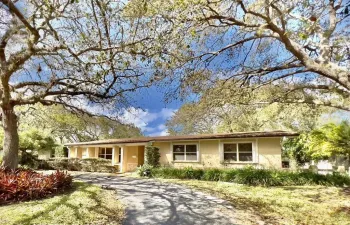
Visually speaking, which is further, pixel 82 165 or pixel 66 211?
pixel 82 165

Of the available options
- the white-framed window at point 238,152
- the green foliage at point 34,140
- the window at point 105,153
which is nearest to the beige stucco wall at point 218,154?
the white-framed window at point 238,152

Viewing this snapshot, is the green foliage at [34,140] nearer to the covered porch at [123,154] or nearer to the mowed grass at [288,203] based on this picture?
the covered porch at [123,154]

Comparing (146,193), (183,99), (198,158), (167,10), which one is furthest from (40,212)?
(198,158)

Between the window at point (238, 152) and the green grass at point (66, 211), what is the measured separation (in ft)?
38.3

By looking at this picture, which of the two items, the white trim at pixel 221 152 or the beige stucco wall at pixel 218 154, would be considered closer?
the beige stucco wall at pixel 218 154

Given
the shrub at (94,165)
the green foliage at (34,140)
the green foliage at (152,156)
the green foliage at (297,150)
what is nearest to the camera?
the green foliage at (152,156)

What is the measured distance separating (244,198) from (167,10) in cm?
879

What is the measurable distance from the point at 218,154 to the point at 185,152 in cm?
304

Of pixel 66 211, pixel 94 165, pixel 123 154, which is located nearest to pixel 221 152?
pixel 123 154

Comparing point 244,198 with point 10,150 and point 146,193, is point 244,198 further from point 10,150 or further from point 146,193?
point 10,150

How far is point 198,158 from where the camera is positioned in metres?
21.7

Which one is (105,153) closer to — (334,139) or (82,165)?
(82,165)

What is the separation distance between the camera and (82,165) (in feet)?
87.7

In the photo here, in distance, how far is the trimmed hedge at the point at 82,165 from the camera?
84.3 feet
